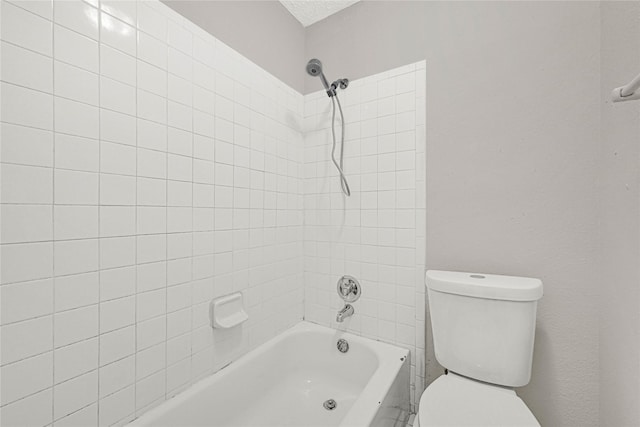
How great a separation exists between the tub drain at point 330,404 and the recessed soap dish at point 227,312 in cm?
65

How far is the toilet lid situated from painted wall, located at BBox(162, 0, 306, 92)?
1.72 meters

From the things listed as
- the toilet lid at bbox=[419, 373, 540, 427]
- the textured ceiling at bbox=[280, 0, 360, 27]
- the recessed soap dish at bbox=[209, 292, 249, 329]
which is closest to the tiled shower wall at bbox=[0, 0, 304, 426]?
the recessed soap dish at bbox=[209, 292, 249, 329]

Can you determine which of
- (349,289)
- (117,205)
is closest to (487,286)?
(349,289)

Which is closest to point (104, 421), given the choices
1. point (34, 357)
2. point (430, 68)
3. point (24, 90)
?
point (34, 357)

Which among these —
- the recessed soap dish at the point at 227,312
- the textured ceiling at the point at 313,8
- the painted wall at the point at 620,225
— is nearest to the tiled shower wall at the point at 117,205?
the recessed soap dish at the point at 227,312

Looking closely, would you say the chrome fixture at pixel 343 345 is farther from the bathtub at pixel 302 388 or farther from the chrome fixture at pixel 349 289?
the chrome fixture at pixel 349 289

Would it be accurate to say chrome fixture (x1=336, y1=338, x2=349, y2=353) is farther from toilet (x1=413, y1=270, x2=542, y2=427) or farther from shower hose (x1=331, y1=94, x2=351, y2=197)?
shower hose (x1=331, y1=94, x2=351, y2=197)

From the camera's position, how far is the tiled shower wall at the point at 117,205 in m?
0.75

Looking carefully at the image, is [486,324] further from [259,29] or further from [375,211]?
[259,29]

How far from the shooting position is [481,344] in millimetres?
1144

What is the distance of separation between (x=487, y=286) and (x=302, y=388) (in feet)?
3.74

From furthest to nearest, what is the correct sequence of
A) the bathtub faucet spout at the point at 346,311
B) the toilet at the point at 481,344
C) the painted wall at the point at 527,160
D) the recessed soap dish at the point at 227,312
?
the bathtub faucet spout at the point at 346,311
the recessed soap dish at the point at 227,312
the painted wall at the point at 527,160
the toilet at the point at 481,344

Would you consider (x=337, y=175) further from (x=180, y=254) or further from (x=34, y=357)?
(x=34, y=357)

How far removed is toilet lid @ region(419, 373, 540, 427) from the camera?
3.06ft
